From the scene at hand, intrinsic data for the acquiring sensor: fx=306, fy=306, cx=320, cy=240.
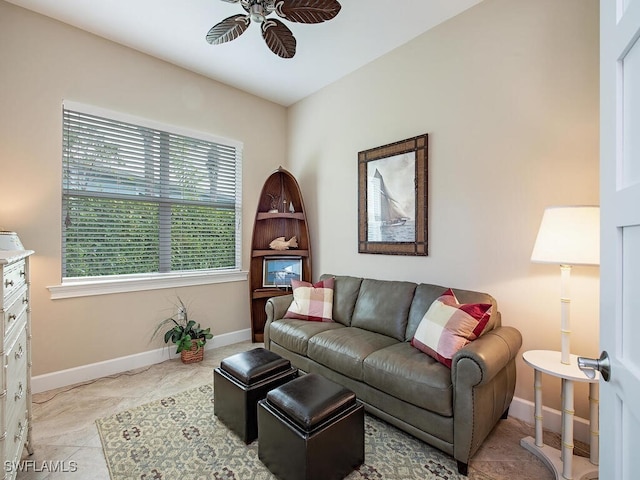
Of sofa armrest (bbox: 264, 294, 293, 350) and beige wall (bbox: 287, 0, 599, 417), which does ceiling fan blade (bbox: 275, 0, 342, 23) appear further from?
sofa armrest (bbox: 264, 294, 293, 350)

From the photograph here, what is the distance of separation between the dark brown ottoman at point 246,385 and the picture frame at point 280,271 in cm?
162

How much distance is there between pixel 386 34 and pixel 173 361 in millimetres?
3712

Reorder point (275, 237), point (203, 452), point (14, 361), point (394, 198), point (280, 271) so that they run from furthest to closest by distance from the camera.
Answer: point (275, 237)
point (280, 271)
point (394, 198)
point (203, 452)
point (14, 361)

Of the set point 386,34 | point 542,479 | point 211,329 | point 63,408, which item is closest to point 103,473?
point 63,408

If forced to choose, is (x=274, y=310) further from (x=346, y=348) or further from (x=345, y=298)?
(x=346, y=348)

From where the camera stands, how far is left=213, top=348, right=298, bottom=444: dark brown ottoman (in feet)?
6.05

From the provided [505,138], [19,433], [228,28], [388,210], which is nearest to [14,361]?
[19,433]

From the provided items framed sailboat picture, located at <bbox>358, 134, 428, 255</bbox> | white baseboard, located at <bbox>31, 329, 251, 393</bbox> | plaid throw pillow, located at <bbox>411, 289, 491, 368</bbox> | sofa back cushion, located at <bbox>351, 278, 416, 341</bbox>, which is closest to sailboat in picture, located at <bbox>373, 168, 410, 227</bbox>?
framed sailboat picture, located at <bbox>358, 134, 428, 255</bbox>

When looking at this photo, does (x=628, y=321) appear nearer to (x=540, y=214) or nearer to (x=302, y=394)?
(x=302, y=394)

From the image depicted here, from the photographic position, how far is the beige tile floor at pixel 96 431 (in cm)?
165

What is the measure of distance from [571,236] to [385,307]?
138 centimetres

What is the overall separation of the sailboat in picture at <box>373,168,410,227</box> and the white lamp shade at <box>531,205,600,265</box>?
121 cm

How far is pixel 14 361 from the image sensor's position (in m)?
1.41

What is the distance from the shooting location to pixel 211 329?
11.4 feet
